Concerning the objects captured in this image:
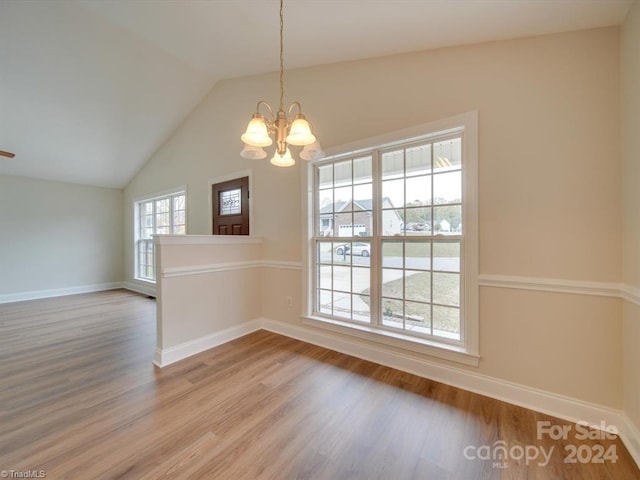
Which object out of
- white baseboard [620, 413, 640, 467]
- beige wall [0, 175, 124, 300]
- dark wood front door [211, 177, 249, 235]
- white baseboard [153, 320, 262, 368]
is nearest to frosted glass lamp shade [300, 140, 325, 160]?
dark wood front door [211, 177, 249, 235]

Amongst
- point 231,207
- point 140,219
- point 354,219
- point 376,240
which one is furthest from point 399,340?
point 140,219

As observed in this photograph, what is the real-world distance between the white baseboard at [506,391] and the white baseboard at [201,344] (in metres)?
1.10

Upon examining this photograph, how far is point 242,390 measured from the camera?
2.03 metres

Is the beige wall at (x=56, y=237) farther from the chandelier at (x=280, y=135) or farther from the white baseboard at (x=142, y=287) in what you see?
the chandelier at (x=280, y=135)

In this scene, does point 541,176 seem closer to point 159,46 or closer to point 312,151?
point 312,151

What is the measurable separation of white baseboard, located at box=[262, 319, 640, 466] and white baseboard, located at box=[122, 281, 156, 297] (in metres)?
4.53

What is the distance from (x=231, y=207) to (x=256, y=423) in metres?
3.03

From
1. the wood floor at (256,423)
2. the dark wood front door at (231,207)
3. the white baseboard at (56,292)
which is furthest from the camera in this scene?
the white baseboard at (56,292)

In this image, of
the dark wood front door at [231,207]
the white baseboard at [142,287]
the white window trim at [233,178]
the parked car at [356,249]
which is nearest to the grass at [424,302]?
the parked car at [356,249]

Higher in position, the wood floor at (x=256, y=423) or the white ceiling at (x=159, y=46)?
the white ceiling at (x=159, y=46)

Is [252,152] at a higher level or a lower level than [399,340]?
higher

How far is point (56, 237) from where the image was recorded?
5.41 m

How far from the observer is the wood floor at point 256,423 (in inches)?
53.2

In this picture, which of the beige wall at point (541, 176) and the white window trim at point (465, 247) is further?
the white window trim at point (465, 247)
